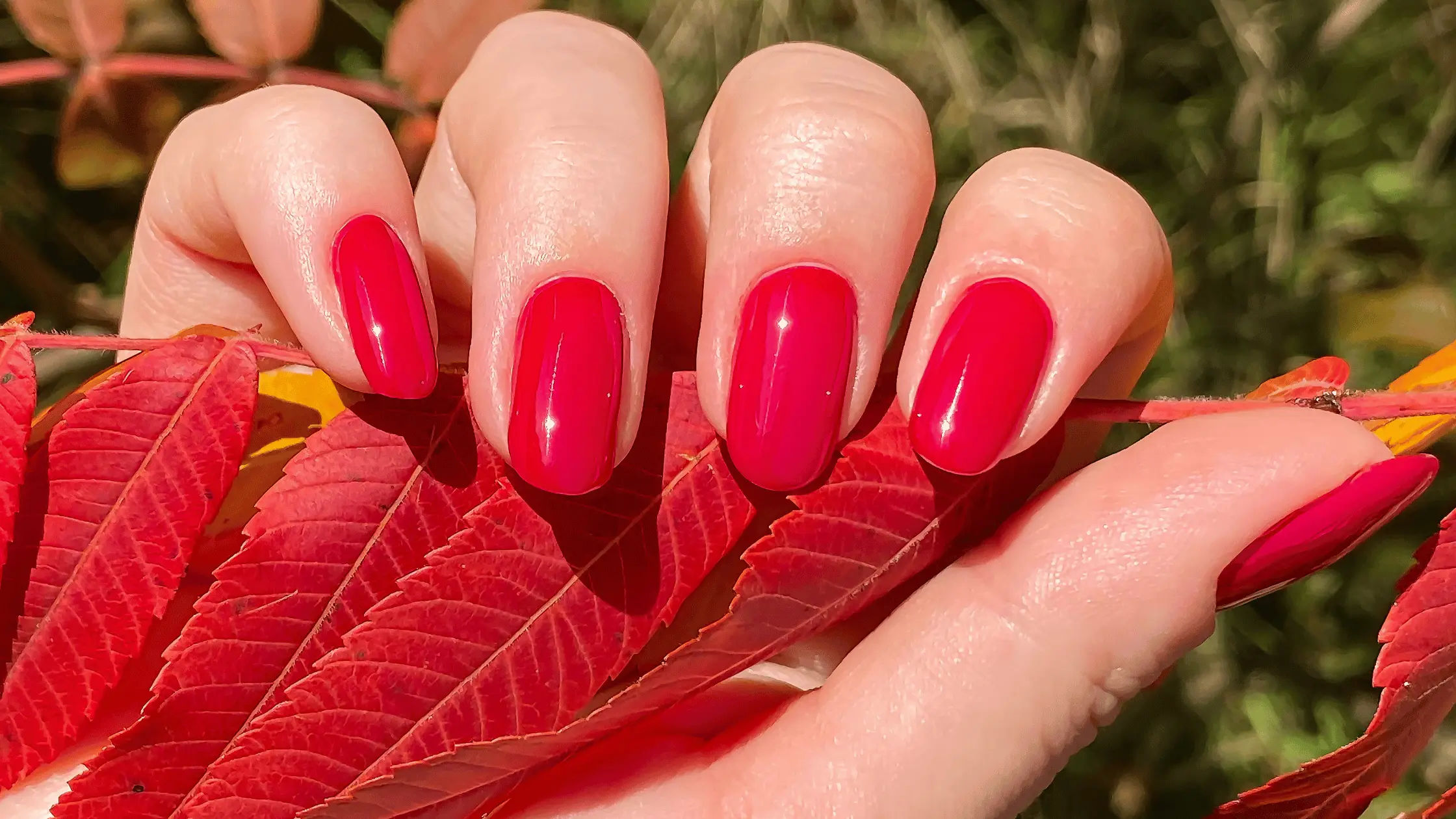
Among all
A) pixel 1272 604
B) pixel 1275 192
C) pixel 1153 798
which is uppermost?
pixel 1275 192

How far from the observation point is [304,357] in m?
0.79

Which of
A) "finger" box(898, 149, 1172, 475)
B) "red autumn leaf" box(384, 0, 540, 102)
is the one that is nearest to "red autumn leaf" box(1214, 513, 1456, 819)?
"finger" box(898, 149, 1172, 475)

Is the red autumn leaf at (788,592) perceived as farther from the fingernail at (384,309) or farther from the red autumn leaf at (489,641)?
the fingernail at (384,309)

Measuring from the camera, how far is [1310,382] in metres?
0.76

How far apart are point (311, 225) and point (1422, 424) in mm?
1024

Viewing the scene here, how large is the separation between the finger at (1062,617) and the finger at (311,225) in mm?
433

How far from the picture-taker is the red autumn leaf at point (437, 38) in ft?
4.31

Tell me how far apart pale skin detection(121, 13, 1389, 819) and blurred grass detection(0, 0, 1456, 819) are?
693 millimetres

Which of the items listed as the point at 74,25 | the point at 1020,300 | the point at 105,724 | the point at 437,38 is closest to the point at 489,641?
the point at 1020,300

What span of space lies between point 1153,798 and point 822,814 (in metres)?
1.14

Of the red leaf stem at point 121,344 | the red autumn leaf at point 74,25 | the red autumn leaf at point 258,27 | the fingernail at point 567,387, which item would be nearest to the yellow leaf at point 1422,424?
the fingernail at point 567,387

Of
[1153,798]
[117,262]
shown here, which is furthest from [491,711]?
[117,262]

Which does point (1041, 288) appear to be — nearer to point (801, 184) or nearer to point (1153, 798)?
point (801, 184)

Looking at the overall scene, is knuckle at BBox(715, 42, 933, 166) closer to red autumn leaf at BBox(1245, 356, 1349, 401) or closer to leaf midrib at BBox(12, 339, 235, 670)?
red autumn leaf at BBox(1245, 356, 1349, 401)
